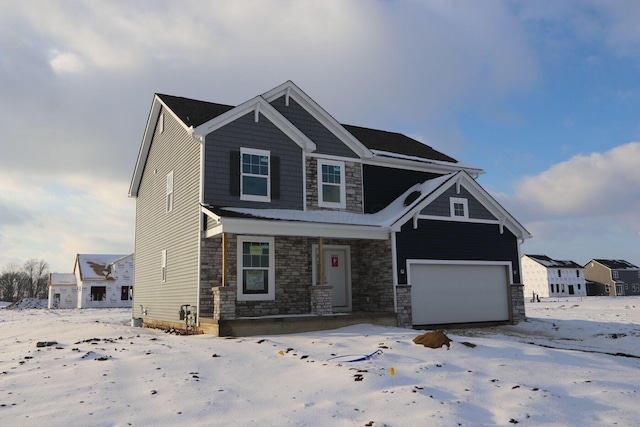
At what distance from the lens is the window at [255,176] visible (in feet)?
51.6

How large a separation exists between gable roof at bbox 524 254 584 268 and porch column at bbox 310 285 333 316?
217 ft

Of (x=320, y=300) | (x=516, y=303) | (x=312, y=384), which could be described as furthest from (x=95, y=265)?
(x=312, y=384)

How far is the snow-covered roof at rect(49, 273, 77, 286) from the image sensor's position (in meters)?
51.5

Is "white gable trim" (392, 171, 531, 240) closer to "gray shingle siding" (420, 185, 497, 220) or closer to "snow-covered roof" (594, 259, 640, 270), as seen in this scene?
"gray shingle siding" (420, 185, 497, 220)

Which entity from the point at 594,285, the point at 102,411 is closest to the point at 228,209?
the point at 102,411

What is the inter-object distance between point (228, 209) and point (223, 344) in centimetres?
477

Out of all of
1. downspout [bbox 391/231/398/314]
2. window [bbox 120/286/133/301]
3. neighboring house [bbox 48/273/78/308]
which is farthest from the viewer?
neighboring house [bbox 48/273/78/308]

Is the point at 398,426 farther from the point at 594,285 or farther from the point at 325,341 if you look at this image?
the point at 594,285

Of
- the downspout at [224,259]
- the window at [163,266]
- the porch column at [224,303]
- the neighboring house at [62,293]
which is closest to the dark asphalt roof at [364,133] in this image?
the downspout at [224,259]

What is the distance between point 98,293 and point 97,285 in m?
0.75

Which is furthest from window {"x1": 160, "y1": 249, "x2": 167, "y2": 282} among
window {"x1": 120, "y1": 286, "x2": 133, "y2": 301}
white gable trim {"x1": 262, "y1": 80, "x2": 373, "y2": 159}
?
window {"x1": 120, "y1": 286, "x2": 133, "y2": 301}

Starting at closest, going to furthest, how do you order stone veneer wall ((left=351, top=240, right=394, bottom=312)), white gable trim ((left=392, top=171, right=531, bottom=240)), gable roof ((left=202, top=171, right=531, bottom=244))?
gable roof ((left=202, top=171, right=531, bottom=244)) < stone veneer wall ((left=351, top=240, right=394, bottom=312)) < white gable trim ((left=392, top=171, right=531, bottom=240))

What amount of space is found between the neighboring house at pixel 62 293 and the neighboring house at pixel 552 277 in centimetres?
5680

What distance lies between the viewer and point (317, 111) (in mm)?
17609
